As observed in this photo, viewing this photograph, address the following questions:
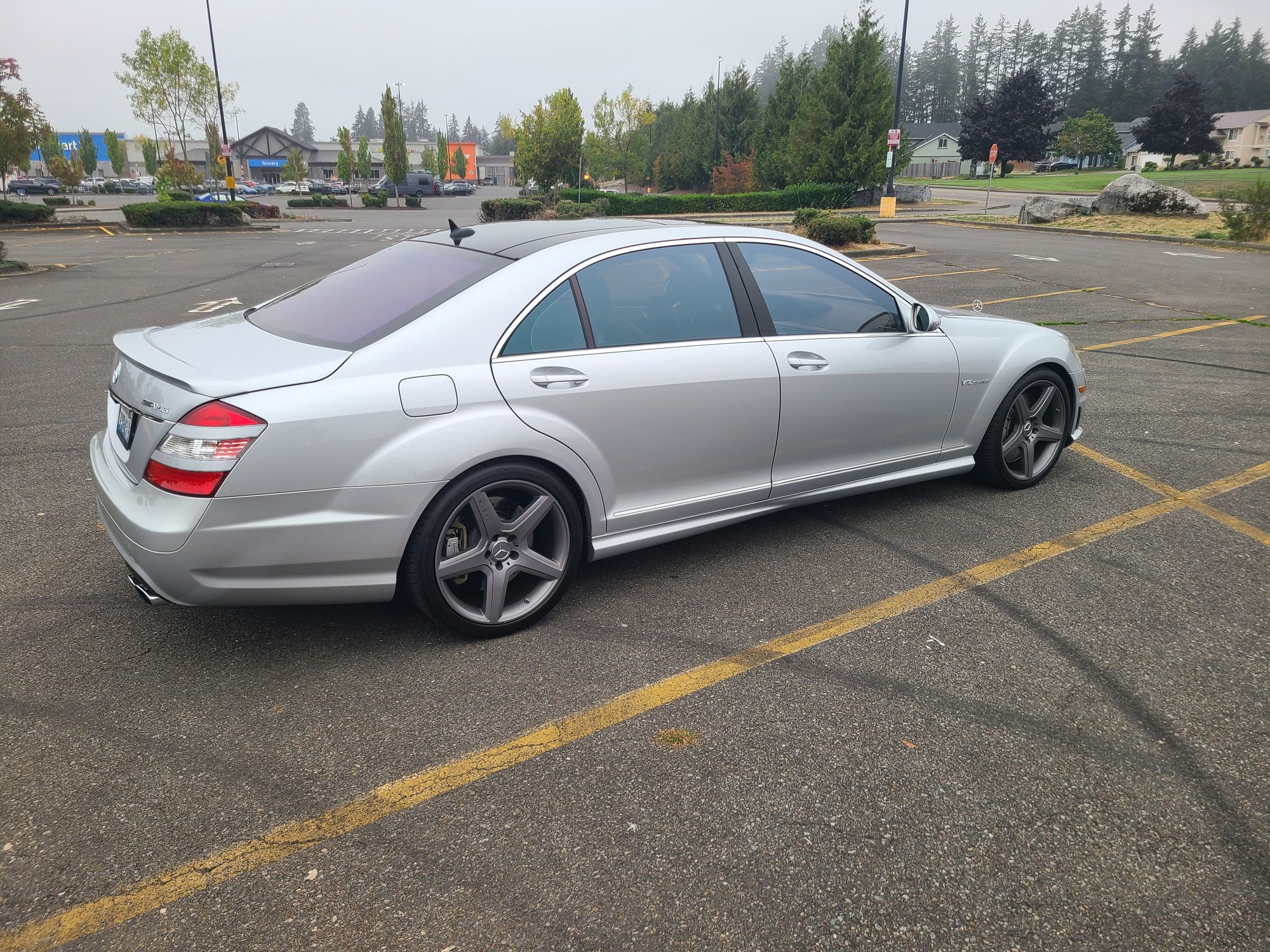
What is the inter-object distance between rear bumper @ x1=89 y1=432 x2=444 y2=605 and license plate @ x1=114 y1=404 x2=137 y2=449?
0.14 m

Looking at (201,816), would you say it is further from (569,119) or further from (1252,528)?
(569,119)

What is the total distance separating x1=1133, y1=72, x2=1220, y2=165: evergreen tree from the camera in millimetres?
73250

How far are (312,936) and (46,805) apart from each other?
104cm

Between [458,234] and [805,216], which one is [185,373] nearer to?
[458,234]

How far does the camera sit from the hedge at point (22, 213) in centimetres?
3031

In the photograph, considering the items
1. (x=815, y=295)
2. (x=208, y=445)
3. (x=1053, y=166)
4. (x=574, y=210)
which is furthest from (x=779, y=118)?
(x=1053, y=166)

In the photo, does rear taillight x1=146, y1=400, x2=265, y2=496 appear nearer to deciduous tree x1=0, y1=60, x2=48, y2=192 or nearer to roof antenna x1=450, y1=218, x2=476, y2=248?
roof antenna x1=450, y1=218, x2=476, y2=248

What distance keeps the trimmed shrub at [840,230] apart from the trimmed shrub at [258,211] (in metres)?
26.9

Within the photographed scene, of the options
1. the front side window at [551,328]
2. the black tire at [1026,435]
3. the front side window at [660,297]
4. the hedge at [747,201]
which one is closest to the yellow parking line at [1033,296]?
the black tire at [1026,435]

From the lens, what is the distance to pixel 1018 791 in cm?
267

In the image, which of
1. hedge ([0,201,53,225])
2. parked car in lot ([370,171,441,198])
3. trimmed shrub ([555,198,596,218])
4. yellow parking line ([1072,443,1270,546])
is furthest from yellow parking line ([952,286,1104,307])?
parked car in lot ([370,171,441,198])

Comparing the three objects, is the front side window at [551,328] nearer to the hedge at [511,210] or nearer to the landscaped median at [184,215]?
the hedge at [511,210]

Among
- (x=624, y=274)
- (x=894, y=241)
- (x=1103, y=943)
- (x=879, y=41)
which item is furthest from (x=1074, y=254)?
(x=879, y=41)

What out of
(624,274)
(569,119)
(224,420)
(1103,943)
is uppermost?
Answer: (569,119)
